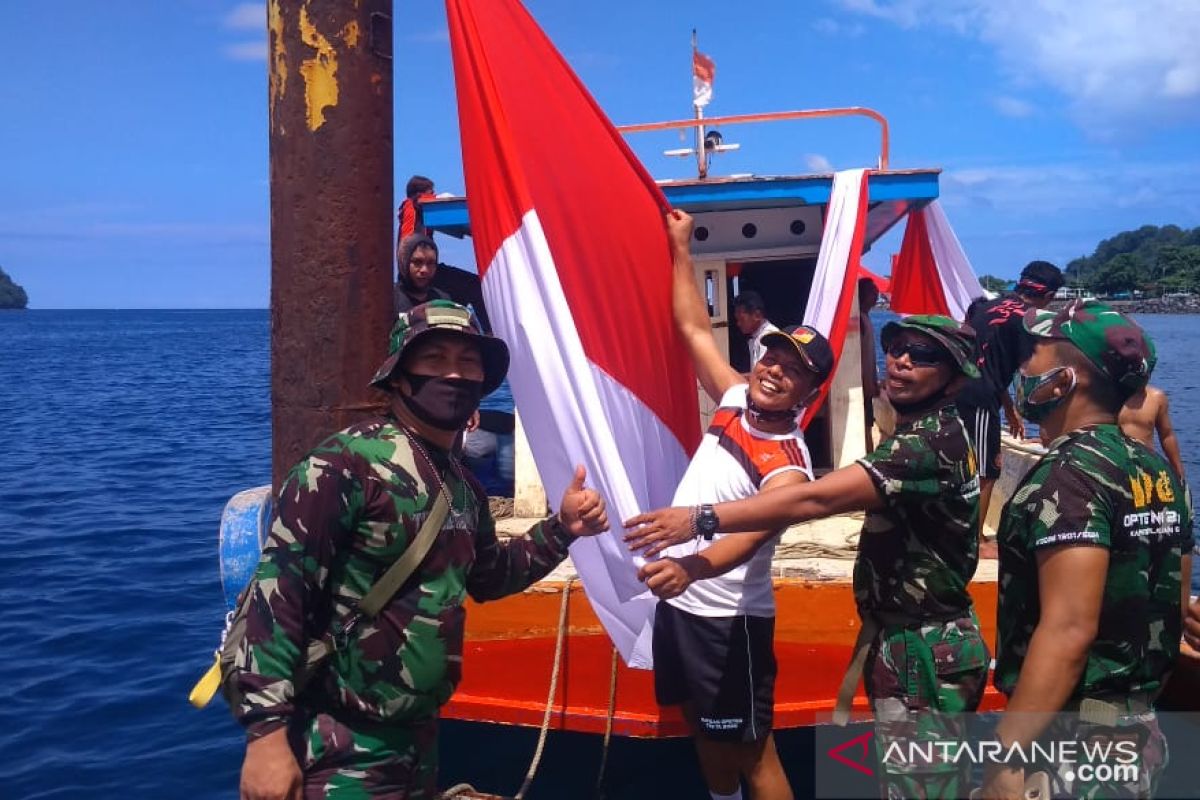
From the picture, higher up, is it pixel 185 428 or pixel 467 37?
pixel 467 37

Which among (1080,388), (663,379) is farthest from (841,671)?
(1080,388)

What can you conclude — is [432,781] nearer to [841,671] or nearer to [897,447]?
Result: [897,447]

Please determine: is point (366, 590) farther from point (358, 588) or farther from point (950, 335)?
point (950, 335)

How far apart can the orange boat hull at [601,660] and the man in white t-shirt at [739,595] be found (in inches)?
41.9

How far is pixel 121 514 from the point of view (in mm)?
15172

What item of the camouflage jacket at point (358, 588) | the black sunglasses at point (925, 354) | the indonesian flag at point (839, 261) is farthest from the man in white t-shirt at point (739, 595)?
the indonesian flag at point (839, 261)

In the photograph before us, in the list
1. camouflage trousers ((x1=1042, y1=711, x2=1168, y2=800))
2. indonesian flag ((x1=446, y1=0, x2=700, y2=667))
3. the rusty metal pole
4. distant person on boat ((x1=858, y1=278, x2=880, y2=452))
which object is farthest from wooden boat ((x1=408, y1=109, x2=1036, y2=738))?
camouflage trousers ((x1=1042, y1=711, x2=1168, y2=800))

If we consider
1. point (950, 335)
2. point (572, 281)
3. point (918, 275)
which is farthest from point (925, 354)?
point (918, 275)

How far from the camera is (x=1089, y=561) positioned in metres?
2.23

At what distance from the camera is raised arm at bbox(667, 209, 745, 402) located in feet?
13.0

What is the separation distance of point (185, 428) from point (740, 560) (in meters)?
26.8

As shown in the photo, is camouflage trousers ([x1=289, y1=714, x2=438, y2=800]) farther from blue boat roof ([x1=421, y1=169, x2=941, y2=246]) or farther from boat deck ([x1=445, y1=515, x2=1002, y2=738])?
blue boat roof ([x1=421, y1=169, x2=941, y2=246])

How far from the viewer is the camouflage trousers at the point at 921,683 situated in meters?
2.79

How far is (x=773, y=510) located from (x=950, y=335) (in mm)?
761
